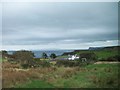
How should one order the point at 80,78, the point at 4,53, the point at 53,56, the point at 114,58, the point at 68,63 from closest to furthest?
the point at 80,78, the point at 114,58, the point at 68,63, the point at 53,56, the point at 4,53

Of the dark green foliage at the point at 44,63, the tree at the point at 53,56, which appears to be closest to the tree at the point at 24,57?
the dark green foliage at the point at 44,63

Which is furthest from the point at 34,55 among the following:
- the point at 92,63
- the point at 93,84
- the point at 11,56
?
the point at 93,84

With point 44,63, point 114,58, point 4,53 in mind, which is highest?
point 4,53

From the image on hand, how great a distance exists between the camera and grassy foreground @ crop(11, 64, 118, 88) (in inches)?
247

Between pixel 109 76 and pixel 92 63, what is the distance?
102 centimetres

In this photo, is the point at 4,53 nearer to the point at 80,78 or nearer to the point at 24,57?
the point at 24,57

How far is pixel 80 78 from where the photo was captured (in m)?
6.70

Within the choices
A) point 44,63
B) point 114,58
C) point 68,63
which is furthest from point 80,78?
point 44,63

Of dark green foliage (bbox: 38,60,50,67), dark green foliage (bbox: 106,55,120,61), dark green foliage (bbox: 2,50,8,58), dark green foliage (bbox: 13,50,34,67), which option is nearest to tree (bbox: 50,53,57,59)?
dark green foliage (bbox: 38,60,50,67)

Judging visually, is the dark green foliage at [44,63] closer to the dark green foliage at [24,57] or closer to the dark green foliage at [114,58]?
the dark green foliage at [24,57]

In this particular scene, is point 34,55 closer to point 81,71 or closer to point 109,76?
point 81,71

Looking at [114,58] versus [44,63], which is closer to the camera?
[114,58]

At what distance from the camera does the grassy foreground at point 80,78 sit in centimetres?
629

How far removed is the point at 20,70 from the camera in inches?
293
